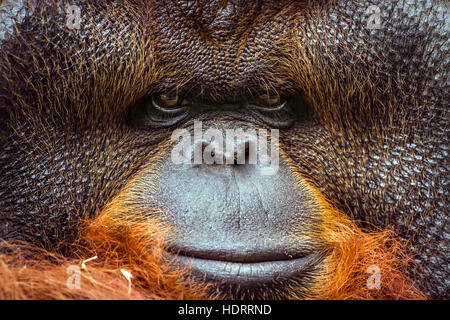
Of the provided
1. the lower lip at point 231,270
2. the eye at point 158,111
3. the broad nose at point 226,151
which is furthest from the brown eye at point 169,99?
Answer: the lower lip at point 231,270

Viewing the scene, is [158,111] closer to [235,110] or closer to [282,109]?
[235,110]

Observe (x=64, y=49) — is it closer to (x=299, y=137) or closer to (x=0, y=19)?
(x=0, y=19)

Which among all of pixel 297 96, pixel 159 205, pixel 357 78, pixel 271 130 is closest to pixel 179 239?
pixel 159 205

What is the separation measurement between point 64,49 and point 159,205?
0.52 meters

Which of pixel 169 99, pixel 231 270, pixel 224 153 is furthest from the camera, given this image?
pixel 169 99

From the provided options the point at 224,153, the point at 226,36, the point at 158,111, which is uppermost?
the point at 226,36

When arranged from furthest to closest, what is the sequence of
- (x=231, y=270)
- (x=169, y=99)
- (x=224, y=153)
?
(x=169, y=99)
(x=224, y=153)
(x=231, y=270)

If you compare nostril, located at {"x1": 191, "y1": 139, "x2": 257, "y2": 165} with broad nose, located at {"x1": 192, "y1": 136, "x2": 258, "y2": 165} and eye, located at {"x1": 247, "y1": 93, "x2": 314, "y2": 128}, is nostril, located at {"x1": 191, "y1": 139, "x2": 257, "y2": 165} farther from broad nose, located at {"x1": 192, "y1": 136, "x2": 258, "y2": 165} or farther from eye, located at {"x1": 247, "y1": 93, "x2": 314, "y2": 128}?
eye, located at {"x1": 247, "y1": 93, "x2": 314, "y2": 128}

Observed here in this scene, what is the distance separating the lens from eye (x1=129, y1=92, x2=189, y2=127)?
6.20ft

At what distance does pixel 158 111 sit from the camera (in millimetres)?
1903

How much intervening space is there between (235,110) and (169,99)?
0.66 ft

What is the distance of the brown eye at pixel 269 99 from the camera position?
6.20 feet

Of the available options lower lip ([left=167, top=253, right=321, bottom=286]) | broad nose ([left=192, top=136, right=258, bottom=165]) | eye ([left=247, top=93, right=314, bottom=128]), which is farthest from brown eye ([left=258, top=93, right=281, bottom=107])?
lower lip ([left=167, top=253, right=321, bottom=286])

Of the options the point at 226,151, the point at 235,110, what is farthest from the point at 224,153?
the point at 235,110
